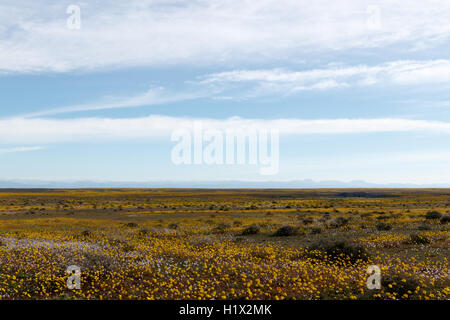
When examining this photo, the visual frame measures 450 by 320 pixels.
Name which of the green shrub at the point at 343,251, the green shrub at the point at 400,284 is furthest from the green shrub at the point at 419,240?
the green shrub at the point at 400,284

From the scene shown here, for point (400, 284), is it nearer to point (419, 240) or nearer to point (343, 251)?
point (343, 251)

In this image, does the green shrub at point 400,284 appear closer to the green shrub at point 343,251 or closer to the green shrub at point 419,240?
the green shrub at point 343,251

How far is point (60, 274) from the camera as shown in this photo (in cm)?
1023

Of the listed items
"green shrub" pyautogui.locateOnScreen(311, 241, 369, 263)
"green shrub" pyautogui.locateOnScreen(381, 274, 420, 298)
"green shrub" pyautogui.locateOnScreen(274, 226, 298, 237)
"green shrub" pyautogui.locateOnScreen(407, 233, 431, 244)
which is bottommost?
"green shrub" pyautogui.locateOnScreen(274, 226, 298, 237)

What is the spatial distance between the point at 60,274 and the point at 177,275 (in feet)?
12.7

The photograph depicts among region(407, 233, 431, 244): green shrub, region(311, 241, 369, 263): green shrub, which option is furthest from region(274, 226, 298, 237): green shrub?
region(311, 241, 369, 263): green shrub

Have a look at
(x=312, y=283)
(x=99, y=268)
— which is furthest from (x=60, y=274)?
(x=312, y=283)

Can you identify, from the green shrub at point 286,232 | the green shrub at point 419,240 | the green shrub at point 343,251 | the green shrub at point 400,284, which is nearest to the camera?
the green shrub at point 400,284

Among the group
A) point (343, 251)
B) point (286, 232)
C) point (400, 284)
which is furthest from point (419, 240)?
point (400, 284)

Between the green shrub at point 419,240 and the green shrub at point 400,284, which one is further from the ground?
the green shrub at point 400,284

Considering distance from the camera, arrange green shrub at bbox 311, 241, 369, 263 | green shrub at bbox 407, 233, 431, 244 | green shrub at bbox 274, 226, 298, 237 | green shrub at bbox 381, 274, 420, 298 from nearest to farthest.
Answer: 1. green shrub at bbox 381, 274, 420, 298
2. green shrub at bbox 311, 241, 369, 263
3. green shrub at bbox 407, 233, 431, 244
4. green shrub at bbox 274, 226, 298, 237

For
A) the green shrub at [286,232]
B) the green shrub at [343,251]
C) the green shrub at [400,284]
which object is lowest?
the green shrub at [286,232]

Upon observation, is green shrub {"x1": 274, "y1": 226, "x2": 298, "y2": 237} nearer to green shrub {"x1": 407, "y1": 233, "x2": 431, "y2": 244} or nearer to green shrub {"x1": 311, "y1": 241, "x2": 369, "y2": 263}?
green shrub {"x1": 407, "y1": 233, "x2": 431, "y2": 244}
